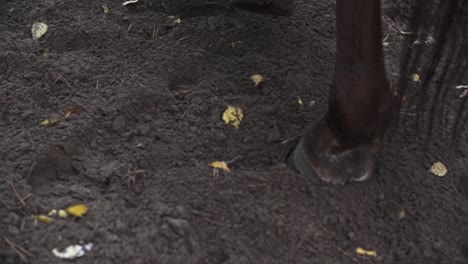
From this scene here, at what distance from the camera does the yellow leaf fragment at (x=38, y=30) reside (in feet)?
7.77

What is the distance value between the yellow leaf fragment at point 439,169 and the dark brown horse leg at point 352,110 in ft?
0.68

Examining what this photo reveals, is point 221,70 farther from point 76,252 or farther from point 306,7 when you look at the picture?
point 76,252

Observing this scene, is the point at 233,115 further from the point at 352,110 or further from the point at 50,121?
the point at 50,121

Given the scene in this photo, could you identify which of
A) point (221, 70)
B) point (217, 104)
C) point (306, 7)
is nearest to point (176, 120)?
point (217, 104)

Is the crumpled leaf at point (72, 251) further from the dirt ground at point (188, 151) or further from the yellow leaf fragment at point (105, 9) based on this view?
the yellow leaf fragment at point (105, 9)

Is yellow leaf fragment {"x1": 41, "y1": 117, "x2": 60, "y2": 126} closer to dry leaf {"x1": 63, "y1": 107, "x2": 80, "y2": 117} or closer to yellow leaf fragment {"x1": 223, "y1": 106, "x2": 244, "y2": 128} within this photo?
dry leaf {"x1": 63, "y1": 107, "x2": 80, "y2": 117}

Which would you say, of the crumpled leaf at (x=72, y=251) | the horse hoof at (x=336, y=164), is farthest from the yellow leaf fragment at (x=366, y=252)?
the crumpled leaf at (x=72, y=251)

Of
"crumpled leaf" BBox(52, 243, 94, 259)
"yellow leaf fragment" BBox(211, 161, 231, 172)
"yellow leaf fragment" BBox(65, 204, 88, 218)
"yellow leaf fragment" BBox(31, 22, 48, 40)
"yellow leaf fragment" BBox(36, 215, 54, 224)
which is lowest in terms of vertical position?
"yellow leaf fragment" BBox(211, 161, 231, 172)

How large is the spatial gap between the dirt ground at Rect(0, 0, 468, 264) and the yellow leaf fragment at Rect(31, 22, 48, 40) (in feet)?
0.08

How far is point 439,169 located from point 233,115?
0.61 m

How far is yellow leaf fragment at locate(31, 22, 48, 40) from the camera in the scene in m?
2.37

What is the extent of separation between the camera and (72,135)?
197cm

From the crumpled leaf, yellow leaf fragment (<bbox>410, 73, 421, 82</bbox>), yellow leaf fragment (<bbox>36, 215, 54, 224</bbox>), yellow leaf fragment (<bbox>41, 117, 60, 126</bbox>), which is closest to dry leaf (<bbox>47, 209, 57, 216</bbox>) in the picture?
yellow leaf fragment (<bbox>36, 215, 54, 224</bbox>)

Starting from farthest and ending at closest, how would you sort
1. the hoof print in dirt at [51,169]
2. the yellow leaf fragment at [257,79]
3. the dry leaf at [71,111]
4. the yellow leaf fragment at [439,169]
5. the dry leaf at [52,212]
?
the yellow leaf fragment at [257,79]
the dry leaf at [71,111]
the yellow leaf fragment at [439,169]
the hoof print in dirt at [51,169]
the dry leaf at [52,212]
